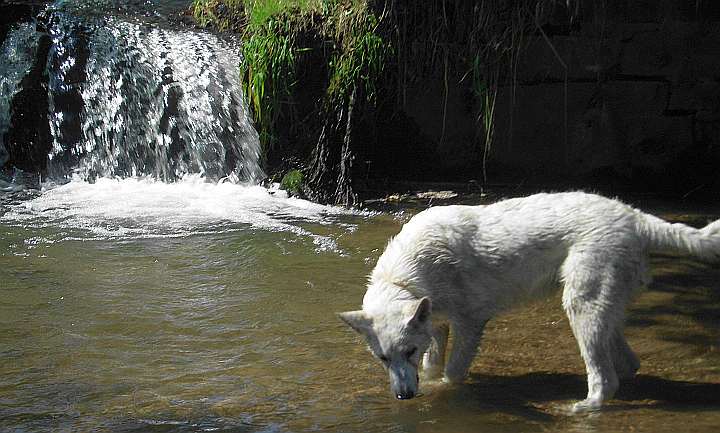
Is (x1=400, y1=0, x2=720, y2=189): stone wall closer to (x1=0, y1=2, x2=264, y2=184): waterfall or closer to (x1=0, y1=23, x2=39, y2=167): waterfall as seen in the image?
(x1=0, y1=2, x2=264, y2=184): waterfall

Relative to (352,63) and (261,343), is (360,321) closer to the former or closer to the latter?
(261,343)

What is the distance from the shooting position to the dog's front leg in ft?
17.9

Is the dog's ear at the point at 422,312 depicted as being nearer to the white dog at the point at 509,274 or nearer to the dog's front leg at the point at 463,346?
the white dog at the point at 509,274

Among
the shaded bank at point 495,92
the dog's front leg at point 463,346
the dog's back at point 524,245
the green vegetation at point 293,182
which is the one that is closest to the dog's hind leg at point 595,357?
the dog's back at point 524,245

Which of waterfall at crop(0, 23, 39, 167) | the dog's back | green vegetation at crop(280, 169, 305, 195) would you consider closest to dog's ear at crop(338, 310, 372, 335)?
the dog's back

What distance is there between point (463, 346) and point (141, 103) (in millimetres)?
7232

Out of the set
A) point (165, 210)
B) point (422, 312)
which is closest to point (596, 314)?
point (422, 312)

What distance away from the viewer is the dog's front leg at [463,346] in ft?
17.9

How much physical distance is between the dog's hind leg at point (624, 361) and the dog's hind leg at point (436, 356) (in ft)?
3.33

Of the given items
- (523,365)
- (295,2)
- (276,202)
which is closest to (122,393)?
(523,365)

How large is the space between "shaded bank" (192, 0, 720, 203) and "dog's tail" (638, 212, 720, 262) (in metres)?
4.79

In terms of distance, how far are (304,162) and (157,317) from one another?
392cm

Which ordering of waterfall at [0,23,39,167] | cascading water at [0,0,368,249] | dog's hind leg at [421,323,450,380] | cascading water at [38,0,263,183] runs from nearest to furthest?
dog's hind leg at [421,323,450,380] → cascading water at [0,0,368,249] → cascading water at [38,0,263,183] → waterfall at [0,23,39,167]

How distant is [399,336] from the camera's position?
5062 millimetres
